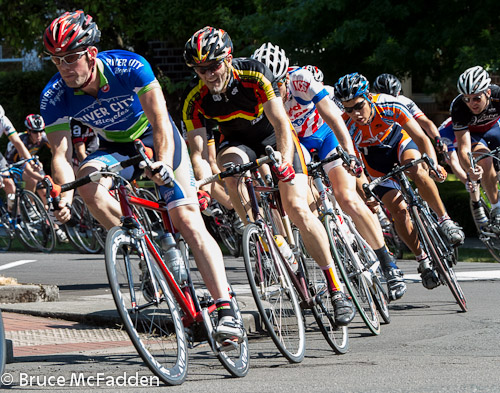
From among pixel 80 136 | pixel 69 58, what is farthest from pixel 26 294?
pixel 80 136

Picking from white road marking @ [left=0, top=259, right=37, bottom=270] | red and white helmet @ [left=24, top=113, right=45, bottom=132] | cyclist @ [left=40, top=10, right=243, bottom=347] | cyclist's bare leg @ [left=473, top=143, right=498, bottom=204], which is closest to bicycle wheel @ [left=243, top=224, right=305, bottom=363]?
cyclist @ [left=40, top=10, right=243, bottom=347]

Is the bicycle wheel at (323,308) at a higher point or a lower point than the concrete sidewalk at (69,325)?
higher

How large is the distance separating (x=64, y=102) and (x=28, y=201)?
9.71m

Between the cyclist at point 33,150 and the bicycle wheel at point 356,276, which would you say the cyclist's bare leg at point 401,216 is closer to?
the bicycle wheel at point 356,276

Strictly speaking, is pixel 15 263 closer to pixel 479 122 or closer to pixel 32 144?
pixel 32 144

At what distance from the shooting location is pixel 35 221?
15820mm

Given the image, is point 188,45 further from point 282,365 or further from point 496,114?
point 496,114

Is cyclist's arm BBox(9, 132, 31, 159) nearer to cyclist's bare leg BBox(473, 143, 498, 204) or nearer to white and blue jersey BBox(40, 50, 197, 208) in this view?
cyclist's bare leg BBox(473, 143, 498, 204)

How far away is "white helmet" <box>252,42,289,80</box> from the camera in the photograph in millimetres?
8508

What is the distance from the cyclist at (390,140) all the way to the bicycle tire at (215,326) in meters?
3.12

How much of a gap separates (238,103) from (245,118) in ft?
0.75

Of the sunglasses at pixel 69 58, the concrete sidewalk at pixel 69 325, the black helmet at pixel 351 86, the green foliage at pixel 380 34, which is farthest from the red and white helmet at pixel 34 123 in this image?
the sunglasses at pixel 69 58

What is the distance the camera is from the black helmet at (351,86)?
28.6ft

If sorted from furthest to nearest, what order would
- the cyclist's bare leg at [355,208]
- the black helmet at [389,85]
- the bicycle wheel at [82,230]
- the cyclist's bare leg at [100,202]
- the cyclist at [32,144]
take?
the cyclist at [32,144] → the bicycle wheel at [82,230] → the black helmet at [389,85] → the cyclist's bare leg at [355,208] → the cyclist's bare leg at [100,202]
